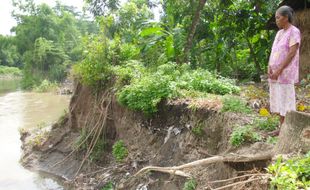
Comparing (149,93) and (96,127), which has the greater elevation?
(149,93)

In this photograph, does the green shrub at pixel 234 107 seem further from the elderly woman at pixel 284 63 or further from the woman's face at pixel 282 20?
the woman's face at pixel 282 20

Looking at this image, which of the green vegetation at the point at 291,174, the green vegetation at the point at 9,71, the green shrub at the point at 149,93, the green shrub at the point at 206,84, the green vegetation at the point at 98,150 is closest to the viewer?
the green vegetation at the point at 291,174

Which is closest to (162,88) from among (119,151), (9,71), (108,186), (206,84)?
(206,84)

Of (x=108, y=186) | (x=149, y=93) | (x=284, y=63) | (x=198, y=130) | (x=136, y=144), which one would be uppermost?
(x=284, y=63)

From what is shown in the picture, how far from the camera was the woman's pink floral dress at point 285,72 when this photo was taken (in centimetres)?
488

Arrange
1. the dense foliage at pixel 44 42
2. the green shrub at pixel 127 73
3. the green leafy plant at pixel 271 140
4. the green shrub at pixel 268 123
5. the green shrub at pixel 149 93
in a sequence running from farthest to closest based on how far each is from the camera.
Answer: the dense foliage at pixel 44 42 < the green shrub at pixel 127 73 < the green shrub at pixel 149 93 < the green shrub at pixel 268 123 < the green leafy plant at pixel 271 140

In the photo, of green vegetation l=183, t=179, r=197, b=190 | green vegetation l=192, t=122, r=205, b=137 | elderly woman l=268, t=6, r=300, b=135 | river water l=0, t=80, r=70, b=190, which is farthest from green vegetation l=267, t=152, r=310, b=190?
river water l=0, t=80, r=70, b=190

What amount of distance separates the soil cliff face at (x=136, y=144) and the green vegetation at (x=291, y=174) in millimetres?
281

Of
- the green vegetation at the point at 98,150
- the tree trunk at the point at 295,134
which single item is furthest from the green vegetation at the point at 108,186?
the tree trunk at the point at 295,134

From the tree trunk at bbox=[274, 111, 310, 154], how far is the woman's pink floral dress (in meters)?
0.99

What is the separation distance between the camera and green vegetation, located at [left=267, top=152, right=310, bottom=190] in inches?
118

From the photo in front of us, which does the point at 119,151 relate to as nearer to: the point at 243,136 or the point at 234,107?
the point at 234,107

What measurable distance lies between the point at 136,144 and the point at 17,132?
10493 mm

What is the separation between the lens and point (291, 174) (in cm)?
307
